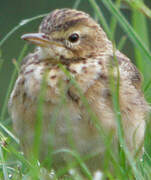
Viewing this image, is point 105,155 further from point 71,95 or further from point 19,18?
point 19,18

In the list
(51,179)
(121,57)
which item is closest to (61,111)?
(51,179)

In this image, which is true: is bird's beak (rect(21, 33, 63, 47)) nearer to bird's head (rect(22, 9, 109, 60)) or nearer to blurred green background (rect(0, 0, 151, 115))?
bird's head (rect(22, 9, 109, 60))

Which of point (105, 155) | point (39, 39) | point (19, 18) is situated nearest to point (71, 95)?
point (39, 39)

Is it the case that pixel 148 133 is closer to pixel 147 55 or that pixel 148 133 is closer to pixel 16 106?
pixel 147 55

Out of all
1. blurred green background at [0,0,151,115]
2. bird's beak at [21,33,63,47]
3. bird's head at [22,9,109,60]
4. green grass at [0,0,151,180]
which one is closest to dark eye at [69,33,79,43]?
bird's head at [22,9,109,60]

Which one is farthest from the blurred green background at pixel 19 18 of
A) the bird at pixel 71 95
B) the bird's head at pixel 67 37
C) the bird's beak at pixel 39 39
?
→ the bird's beak at pixel 39 39

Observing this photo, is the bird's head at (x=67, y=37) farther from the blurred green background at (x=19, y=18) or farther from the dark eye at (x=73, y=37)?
the blurred green background at (x=19, y=18)

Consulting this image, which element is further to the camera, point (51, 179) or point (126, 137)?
point (126, 137)
